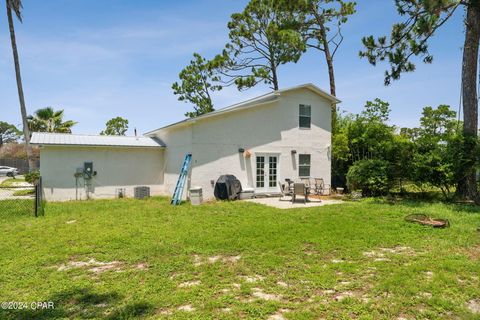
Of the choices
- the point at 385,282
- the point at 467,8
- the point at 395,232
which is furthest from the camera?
the point at 467,8

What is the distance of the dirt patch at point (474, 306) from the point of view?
11.7 ft

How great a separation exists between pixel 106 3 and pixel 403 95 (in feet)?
57.9

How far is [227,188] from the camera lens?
507 inches

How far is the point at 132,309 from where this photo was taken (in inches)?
142

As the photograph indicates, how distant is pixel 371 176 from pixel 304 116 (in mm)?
4582

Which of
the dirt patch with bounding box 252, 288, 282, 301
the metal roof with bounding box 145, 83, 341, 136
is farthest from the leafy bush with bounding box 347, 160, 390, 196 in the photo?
the dirt patch with bounding box 252, 288, 282, 301

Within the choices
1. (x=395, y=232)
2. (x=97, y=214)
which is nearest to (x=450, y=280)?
(x=395, y=232)

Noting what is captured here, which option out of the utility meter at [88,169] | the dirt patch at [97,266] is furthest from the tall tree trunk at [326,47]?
the dirt patch at [97,266]

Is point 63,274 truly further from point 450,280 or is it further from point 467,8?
point 467,8

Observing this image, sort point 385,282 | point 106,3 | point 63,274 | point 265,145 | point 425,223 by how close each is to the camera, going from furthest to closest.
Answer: point 265,145 → point 106,3 → point 425,223 → point 63,274 → point 385,282

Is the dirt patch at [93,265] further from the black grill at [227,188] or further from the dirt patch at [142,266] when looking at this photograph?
the black grill at [227,188]

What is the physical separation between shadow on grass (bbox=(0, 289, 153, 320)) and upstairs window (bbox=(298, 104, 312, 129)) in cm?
1295

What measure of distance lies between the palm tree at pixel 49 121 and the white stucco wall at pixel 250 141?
545 inches

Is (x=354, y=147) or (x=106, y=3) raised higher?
(x=106, y=3)
